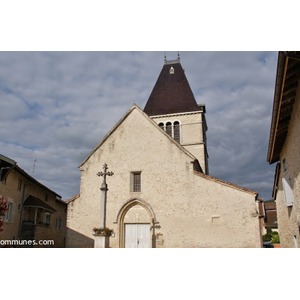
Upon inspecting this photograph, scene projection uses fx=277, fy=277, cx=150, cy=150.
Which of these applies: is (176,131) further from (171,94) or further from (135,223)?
(135,223)

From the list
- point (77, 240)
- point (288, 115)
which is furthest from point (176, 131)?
point (288, 115)

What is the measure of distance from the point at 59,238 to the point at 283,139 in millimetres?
18263

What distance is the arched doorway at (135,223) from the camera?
15000 mm

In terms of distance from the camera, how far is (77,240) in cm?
1545

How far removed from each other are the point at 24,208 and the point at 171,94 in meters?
16.1

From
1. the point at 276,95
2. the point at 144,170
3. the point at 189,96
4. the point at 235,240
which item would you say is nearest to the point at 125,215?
the point at 144,170

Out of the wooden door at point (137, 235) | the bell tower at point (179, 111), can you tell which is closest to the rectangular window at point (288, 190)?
the wooden door at point (137, 235)

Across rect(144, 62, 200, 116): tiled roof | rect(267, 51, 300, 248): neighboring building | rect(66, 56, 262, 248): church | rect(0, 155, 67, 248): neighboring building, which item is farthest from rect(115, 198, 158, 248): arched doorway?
rect(144, 62, 200, 116): tiled roof

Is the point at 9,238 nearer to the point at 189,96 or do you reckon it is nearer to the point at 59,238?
the point at 59,238

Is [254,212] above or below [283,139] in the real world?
below

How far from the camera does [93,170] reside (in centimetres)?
1655

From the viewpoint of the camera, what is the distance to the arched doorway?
49.2 ft

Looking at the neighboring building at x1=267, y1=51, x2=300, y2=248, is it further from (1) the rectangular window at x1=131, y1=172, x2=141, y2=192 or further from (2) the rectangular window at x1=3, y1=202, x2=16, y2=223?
(2) the rectangular window at x1=3, y1=202, x2=16, y2=223

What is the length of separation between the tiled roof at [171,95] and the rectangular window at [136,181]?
9.93 metres
